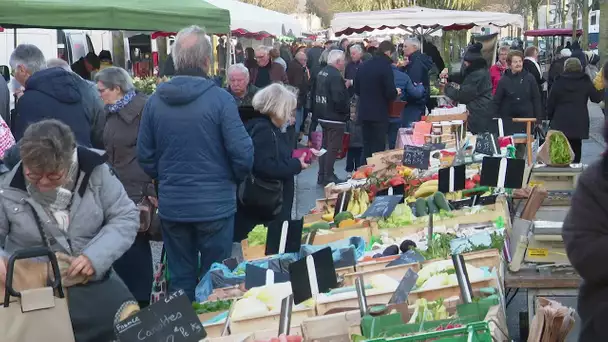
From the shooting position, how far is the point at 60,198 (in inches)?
153

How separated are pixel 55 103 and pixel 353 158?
688 cm

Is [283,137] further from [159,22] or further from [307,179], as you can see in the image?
[307,179]

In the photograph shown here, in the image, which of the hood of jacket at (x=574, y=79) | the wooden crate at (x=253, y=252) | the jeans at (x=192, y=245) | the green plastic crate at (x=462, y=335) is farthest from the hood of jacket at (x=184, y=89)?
the hood of jacket at (x=574, y=79)

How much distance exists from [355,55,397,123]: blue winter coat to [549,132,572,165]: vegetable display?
4218 millimetres

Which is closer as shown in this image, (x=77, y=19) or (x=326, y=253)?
(x=326, y=253)

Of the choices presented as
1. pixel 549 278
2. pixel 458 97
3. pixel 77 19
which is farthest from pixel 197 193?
pixel 458 97

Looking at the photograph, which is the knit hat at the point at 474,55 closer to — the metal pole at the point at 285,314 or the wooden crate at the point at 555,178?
the wooden crate at the point at 555,178

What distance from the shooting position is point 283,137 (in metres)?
6.67

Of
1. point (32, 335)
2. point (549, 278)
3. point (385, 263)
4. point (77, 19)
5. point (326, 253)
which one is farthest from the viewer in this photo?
point (77, 19)

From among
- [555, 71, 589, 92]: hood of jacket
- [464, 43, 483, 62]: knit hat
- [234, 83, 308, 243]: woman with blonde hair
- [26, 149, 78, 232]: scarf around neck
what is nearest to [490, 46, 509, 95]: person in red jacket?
[464, 43, 483, 62]: knit hat

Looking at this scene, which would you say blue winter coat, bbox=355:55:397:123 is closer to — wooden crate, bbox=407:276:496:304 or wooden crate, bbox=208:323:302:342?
wooden crate, bbox=407:276:496:304

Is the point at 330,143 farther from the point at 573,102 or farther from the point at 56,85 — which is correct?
the point at 56,85

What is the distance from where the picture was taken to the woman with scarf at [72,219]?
3715mm

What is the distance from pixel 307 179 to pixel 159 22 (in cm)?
408
